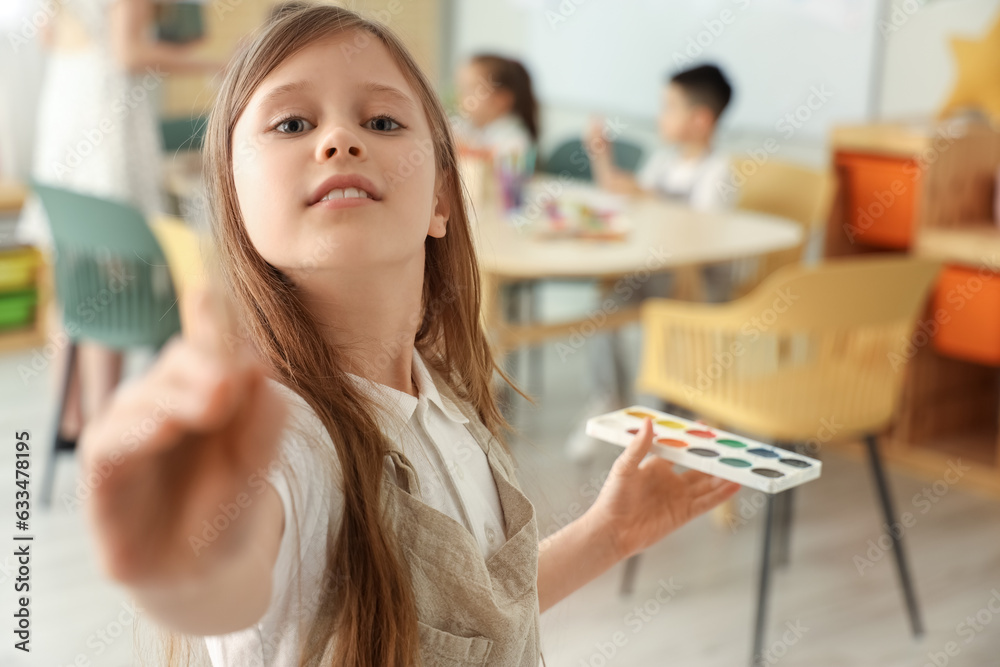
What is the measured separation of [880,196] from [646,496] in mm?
2366

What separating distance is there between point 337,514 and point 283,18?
1.16 ft

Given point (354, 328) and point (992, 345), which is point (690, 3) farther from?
point (354, 328)

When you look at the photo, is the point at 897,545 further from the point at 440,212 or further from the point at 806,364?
the point at 440,212

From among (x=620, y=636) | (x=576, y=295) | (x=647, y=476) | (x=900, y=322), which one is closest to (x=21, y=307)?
(x=576, y=295)

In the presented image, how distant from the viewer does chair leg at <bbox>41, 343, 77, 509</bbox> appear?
8.66 ft

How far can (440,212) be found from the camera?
87cm

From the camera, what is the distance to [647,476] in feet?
3.16

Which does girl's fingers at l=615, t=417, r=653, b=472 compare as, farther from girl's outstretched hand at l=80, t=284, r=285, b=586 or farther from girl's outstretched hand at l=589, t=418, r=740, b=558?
girl's outstretched hand at l=80, t=284, r=285, b=586

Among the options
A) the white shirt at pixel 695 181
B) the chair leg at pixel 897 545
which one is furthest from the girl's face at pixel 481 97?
the chair leg at pixel 897 545

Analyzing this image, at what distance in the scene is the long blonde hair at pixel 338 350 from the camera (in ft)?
2.15

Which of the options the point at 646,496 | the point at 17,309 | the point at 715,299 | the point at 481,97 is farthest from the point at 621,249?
the point at 17,309

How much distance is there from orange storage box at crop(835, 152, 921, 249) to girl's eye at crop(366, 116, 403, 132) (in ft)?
8.11

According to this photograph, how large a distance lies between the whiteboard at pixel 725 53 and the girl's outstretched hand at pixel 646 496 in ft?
10.3

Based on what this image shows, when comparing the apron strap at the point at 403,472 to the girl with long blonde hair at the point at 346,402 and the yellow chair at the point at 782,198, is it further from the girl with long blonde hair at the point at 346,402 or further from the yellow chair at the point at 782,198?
the yellow chair at the point at 782,198
